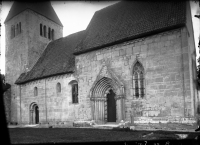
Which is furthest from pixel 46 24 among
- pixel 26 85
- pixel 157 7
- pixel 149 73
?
pixel 149 73

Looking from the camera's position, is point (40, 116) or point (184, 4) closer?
point (184, 4)

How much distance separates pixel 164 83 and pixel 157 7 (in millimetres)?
5894

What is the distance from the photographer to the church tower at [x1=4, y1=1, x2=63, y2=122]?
24.3 metres

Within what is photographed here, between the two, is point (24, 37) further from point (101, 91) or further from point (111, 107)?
point (111, 107)

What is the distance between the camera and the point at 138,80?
1409cm

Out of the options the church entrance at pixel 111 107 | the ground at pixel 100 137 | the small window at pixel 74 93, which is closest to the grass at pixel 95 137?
the ground at pixel 100 137

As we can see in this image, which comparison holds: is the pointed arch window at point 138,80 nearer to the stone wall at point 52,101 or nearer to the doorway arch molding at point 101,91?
the doorway arch molding at point 101,91

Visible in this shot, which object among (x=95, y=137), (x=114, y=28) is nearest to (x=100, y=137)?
(x=95, y=137)

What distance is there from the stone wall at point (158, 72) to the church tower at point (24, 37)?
40.7 feet

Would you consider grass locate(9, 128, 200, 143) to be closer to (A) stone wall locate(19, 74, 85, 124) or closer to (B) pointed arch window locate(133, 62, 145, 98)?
(B) pointed arch window locate(133, 62, 145, 98)

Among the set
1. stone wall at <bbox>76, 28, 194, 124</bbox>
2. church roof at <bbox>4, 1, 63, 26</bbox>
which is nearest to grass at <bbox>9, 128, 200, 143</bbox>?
stone wall at <bbox>76, 28, 194, 124</bbox>

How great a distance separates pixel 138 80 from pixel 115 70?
76.8 inches

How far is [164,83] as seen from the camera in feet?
42.0

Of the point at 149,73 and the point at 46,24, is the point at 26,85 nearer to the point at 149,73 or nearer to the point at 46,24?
the point at 46,24
